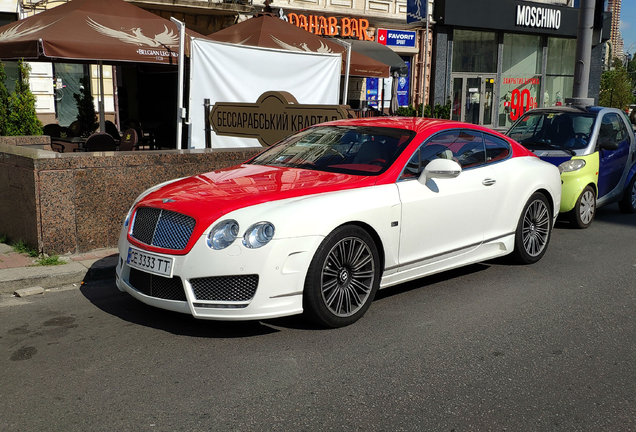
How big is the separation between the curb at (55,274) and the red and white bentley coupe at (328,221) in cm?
127

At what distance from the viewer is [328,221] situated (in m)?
4.59

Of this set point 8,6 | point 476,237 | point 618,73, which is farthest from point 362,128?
point 618,73

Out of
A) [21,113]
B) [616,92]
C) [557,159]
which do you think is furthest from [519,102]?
[21,113]

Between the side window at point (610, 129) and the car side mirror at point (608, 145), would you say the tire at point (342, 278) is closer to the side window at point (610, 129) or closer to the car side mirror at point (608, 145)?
the car side mirror at point (608, 145)

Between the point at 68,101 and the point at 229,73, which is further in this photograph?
the point at 68,101

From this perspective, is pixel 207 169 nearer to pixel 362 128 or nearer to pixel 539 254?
pixel 362 128

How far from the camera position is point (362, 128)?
5953 millimetres

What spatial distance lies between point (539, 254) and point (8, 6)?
14.7 m

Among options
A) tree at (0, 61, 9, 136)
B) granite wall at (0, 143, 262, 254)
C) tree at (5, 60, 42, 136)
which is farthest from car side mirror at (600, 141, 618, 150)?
tree at (0, 61, 9, 136)

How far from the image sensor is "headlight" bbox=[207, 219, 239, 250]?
440cm

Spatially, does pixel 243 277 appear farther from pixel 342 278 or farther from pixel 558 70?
pixel 558 70

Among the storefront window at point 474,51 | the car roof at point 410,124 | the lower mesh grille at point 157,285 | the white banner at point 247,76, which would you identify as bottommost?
the lower mesh grille at point 157,285

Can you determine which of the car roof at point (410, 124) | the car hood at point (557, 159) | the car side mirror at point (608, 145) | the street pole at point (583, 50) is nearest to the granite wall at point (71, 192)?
the car roof at point (410, 124)

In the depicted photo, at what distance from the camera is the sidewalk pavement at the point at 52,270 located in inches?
229
